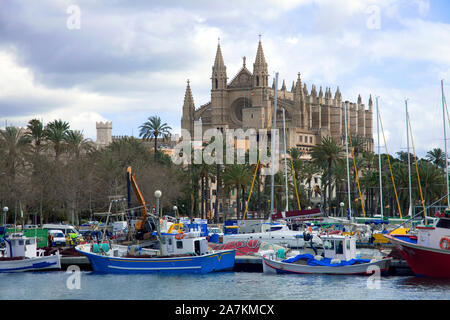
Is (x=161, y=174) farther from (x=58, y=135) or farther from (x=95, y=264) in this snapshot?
(x=95, y=264)

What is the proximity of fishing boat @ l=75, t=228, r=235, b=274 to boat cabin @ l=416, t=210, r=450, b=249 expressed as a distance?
11.1 metres

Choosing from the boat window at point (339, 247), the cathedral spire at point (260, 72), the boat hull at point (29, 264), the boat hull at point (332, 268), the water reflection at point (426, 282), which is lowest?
the water reflection at point (426, 282)

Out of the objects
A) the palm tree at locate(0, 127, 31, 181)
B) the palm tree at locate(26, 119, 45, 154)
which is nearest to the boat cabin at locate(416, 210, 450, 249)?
the palm tree at locate(0, 127, 31, 181)

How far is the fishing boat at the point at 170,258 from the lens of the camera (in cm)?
4172

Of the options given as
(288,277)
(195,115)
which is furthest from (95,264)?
(195,115)

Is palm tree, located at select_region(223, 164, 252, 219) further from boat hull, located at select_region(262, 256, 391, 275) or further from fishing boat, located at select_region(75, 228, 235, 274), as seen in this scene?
boat hull, located at select_region(262, 256, 391, 275)

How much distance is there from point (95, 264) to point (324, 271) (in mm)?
13686

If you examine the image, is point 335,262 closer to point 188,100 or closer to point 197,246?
point 197,246

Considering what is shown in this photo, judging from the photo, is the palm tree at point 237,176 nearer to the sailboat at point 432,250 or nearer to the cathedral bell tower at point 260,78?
the sailboat at point 432,250

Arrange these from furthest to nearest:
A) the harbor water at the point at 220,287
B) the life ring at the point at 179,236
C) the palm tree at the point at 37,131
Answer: the palm tree at the point at 37,131 → the life ring at the point at 179,236 → the harbor water at the point at 220,287

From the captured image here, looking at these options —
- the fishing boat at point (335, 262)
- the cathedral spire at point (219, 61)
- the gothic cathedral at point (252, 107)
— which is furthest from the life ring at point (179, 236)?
the cathedral spire at point (219, 61)
